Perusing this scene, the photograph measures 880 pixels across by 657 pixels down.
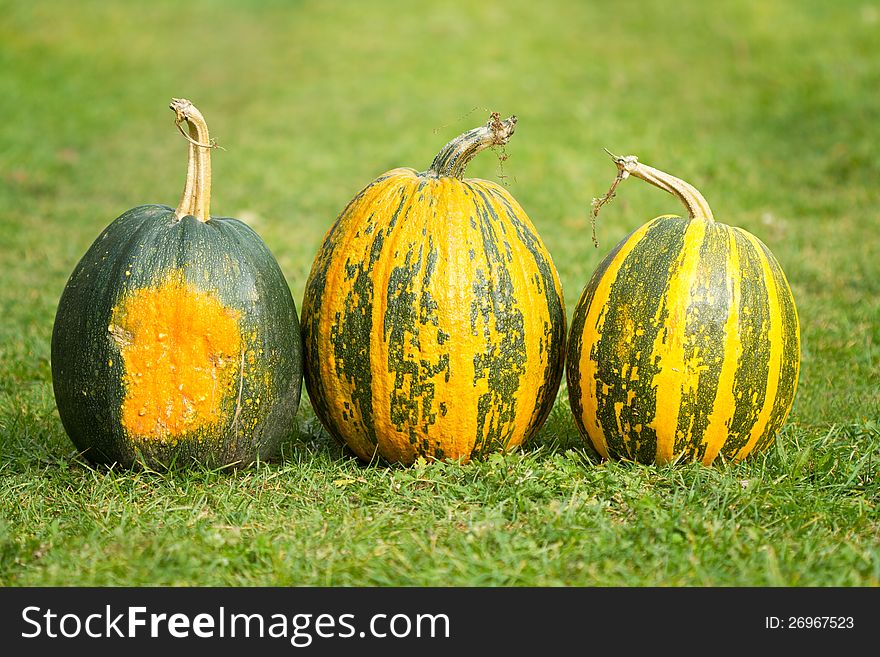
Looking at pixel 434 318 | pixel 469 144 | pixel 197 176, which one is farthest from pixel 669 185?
pixel 197 176

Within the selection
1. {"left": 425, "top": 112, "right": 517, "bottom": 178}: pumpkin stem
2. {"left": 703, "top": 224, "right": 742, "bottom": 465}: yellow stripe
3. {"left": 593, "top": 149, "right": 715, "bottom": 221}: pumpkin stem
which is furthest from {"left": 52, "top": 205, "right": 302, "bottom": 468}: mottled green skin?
{"left": 703, "top": 224, "right": 742, "bottom": 465}: yellow stripe

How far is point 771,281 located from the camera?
388 cm

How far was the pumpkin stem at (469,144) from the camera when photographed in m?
3.94

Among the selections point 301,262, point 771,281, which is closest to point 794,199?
point 301,262

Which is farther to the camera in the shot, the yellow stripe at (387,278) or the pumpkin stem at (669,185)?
the pumpkin stem at (669,185)

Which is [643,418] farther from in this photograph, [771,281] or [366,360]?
[366,360]

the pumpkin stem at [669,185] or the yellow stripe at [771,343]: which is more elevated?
the pumpkin stem at [669,185]

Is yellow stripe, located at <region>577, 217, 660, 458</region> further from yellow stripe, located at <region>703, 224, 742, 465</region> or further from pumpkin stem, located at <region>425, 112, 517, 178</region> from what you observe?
pumpkin stem, located at <region>425, 112, 517, 178</region>

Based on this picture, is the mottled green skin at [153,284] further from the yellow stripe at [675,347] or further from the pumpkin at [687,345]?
the yellow stripe at [675,347]

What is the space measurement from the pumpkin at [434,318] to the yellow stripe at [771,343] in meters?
0.80

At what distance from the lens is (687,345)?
12.3 ft

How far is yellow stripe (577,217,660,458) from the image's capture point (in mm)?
3926

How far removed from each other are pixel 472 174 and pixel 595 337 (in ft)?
18.3

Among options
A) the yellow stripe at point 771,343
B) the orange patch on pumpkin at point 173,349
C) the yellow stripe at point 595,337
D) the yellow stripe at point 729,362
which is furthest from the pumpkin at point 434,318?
the yellow stripe at point 771,343
